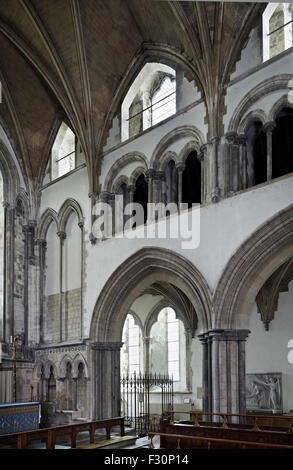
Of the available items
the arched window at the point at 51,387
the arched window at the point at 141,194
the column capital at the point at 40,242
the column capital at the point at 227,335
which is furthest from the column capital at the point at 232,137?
the arched window at the point at 51,387

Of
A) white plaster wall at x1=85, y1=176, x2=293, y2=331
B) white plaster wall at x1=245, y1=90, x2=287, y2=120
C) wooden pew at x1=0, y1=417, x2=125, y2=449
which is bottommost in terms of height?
wooden pew at x1=0, y1=417, x2=125, y2=449

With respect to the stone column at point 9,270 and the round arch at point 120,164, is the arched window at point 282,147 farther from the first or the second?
the stone column at point 9,270

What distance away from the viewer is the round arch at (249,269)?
1180cm

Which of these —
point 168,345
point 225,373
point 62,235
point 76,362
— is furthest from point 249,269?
point 168,345

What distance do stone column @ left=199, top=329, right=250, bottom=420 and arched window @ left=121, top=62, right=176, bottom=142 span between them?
6904 mm

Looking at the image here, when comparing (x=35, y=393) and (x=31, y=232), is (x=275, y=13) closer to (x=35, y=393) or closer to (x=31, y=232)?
(x=31, y=232)

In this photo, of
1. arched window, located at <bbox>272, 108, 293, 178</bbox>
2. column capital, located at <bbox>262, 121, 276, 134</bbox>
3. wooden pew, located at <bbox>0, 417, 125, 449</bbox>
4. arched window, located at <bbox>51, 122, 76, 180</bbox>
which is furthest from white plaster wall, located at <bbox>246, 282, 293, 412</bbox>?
arched window, located at <bbox>51, 122, 76, 180</bbox>

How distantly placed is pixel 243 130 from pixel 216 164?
104cm

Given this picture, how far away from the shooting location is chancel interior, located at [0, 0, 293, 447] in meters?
12.5

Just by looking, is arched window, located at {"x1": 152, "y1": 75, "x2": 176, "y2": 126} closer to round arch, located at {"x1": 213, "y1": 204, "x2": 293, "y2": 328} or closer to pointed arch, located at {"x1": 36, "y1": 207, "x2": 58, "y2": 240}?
pointed arch, located at {"x1": 36, "y1": 207, "x2": 58, "y2": 240}

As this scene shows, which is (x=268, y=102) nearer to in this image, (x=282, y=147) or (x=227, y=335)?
(x=282, y=147)

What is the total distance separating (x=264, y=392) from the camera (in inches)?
710
